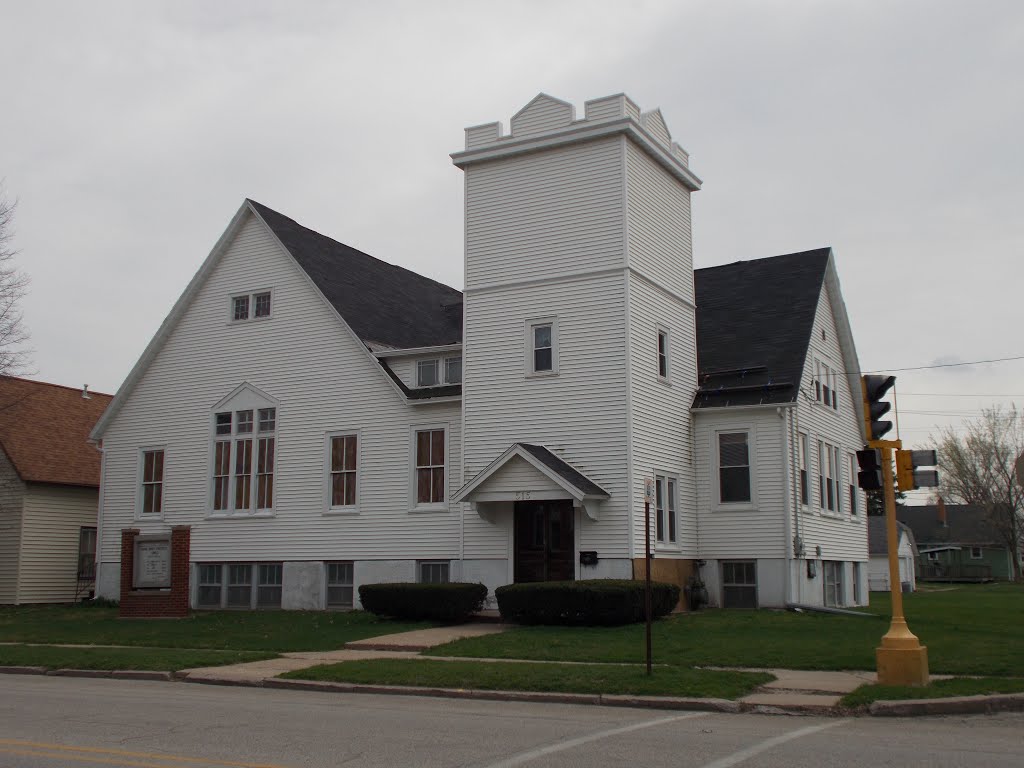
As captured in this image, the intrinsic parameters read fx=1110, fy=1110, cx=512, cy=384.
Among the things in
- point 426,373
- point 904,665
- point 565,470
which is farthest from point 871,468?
point 426,373

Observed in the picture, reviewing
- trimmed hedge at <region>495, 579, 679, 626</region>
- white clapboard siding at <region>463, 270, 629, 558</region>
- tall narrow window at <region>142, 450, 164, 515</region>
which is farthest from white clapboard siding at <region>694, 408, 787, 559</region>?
tall narrow window at <region>142, 450, 164, 515</region>

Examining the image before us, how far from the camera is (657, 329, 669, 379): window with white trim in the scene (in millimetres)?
27062

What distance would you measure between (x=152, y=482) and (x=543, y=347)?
43.9 feet

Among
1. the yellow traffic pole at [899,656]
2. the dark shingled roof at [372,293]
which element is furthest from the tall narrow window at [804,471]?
the yellow traffic pole at [899,656]

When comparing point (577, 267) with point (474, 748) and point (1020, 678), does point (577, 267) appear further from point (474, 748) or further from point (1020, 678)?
A: point (474, 748)

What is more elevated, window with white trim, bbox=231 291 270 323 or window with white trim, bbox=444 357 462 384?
window with white trim, bbox=231 291 270 323

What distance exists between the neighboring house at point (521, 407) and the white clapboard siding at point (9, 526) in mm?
4094

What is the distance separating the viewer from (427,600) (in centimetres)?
2420

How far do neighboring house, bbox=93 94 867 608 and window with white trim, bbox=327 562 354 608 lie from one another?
58 mm

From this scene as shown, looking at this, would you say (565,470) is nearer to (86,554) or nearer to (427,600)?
(427,600)

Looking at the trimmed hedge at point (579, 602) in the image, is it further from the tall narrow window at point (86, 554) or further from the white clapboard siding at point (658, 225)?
the tall narrow window at point (86, 554)

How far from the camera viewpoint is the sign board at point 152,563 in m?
27.3

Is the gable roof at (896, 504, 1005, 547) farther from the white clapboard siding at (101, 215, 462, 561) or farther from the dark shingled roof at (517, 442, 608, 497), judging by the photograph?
the dark shingled roof at (517, 442, 608, 497)

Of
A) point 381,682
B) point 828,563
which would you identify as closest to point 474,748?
point 381,682
